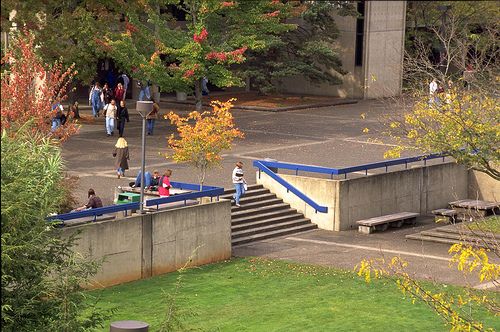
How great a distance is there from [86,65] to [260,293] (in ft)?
62.2

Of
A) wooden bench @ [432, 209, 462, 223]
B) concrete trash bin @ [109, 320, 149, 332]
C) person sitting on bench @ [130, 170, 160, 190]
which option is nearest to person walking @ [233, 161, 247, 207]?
person sitting on bench @ [130, 170, 160, 190]

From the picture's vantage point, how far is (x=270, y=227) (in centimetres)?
3572

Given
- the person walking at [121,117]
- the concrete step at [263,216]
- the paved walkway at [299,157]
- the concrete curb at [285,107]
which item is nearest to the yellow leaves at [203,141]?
the concrete step at [263,216]

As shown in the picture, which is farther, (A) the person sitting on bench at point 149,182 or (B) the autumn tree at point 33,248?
(A) the person sitting on bench at point 149,182

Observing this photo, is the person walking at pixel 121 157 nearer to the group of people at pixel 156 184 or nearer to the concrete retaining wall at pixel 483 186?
the group of people at pixel 156 184

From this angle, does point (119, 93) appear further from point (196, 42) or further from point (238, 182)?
point (238, 182)

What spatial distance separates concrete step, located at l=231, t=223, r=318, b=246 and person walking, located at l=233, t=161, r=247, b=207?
49.4 inches

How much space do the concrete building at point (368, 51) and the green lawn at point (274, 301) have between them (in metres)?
29.7

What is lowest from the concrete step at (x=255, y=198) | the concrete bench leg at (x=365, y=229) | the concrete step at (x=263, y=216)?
the concrete bench leg at (x=365, y=229)

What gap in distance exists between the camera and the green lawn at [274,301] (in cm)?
2647

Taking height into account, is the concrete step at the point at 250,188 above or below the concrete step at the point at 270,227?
above

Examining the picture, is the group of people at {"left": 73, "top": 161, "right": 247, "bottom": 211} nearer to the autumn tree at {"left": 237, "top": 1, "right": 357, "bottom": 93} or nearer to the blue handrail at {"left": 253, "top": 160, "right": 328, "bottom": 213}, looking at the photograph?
the blue handrail at {"left": 253, "top": 160, "right": 328, "bottom": 213}

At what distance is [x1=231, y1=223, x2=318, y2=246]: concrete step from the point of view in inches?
1350

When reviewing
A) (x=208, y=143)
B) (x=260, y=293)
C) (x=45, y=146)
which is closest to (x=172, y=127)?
(x=208, y=143)
